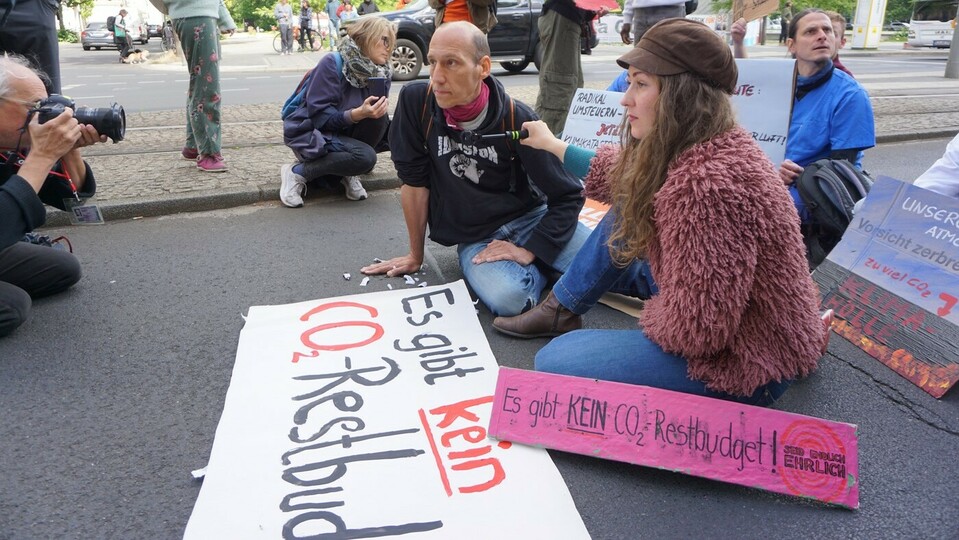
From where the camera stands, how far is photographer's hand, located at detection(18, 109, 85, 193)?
2500 millimetres

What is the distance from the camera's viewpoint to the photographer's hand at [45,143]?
2500 millimetres

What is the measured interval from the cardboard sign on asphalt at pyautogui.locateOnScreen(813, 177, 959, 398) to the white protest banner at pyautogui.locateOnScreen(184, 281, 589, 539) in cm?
148

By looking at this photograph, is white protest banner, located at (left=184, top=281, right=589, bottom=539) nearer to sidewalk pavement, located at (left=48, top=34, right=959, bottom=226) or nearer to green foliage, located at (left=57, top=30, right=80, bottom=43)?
sidewalk pavement, located at (left=48, top=34, right=959, bottom=226)

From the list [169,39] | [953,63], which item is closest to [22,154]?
[953,63]

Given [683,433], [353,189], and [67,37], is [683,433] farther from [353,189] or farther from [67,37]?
[67,37]

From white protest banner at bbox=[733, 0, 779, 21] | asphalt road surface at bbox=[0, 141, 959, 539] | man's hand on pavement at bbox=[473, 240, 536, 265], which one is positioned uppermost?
white protest banner at bbox=[733, 0, 779, 21]

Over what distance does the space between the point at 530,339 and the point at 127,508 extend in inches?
59.7

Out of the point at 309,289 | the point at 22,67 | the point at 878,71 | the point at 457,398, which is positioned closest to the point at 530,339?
the point at 457,398

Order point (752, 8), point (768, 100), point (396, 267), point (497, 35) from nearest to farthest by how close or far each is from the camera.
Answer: point (396, 267), point (768, 100), point (752, 8), point (497, 35)

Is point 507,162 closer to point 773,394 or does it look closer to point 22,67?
point 773,394

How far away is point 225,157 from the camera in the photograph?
17.7 ft

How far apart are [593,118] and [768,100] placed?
1.24 m

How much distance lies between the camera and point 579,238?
303 centimetres

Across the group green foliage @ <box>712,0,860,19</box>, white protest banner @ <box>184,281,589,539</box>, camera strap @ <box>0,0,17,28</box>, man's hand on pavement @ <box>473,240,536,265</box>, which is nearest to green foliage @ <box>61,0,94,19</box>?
green foliage @ <box>712,0,860,19</box>
